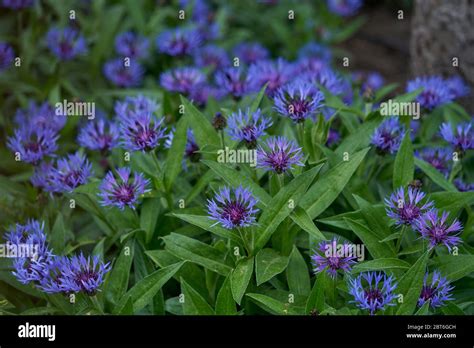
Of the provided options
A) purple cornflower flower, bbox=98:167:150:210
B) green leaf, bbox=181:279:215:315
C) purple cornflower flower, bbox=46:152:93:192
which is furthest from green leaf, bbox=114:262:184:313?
purple cornflower flower, bbox=46:152:93:192

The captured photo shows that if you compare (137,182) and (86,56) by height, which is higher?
(86,56)

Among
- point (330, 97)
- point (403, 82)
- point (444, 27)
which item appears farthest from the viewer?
point (403, 82)

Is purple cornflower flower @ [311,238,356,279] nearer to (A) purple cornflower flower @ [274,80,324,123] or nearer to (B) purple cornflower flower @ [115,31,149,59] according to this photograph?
(A) purple cornflower flower @ [274,80,324,123]

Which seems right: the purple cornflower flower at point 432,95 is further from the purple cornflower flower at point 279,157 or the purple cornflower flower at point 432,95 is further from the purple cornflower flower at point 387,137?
the purple cornflower flower at point 279,157

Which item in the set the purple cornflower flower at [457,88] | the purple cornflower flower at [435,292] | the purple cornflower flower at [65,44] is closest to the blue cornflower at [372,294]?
the purple cornflower flower at [435,292]

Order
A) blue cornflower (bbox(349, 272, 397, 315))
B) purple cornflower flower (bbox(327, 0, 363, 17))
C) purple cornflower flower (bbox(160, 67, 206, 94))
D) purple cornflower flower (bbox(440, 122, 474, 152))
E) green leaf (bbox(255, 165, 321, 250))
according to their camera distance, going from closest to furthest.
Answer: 1. blue cornflower (bbox(349, 272, 397, 315))
2. green leaf (bbox(255, 165, 321, 250))
3. purple cornflower flower (bbox(440, 122, 474, 152))
4. purple cornflower flower (bbox(160, 67, 206, 94))
5. purple cornflower flower (bbox(327, 0, 363, 17))
